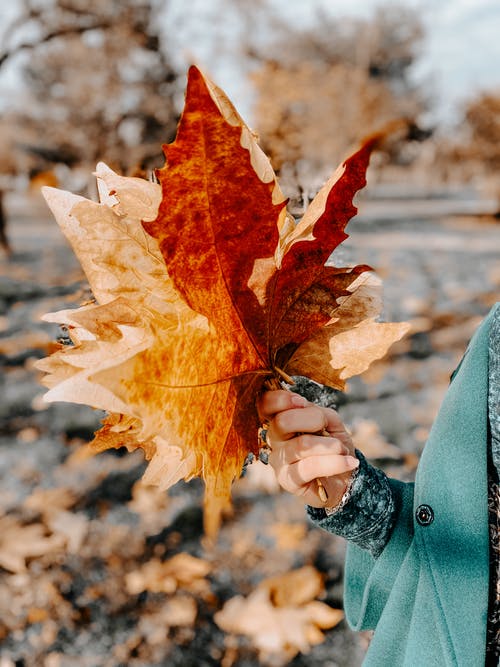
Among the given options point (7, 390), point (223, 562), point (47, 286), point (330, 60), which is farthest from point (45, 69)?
point (223, 562)

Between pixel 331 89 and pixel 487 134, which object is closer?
pixel 331 89

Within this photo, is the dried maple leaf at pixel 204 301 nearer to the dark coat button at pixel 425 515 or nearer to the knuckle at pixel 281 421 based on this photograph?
the knuckle at pixel 281 421

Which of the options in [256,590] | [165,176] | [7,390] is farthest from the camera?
[7,390]

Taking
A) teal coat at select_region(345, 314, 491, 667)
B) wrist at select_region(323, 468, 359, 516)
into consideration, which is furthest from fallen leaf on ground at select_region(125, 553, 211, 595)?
wrist at select_region(323, 468, 359, 516)

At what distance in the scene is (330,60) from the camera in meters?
18.6

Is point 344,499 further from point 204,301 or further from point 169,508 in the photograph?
point 169,508

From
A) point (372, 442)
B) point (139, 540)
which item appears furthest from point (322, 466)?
point (372, 442)

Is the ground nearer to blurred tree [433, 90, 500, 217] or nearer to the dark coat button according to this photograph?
the dark coat button

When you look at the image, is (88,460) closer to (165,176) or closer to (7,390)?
(7,390)

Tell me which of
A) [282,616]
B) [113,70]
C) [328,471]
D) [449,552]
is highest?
[113,70]

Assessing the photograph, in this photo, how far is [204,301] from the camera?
479 millimetres

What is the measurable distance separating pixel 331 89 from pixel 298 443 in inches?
422

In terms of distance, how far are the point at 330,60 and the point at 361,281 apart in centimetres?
2084

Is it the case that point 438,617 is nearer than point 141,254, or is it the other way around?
point 141,254
